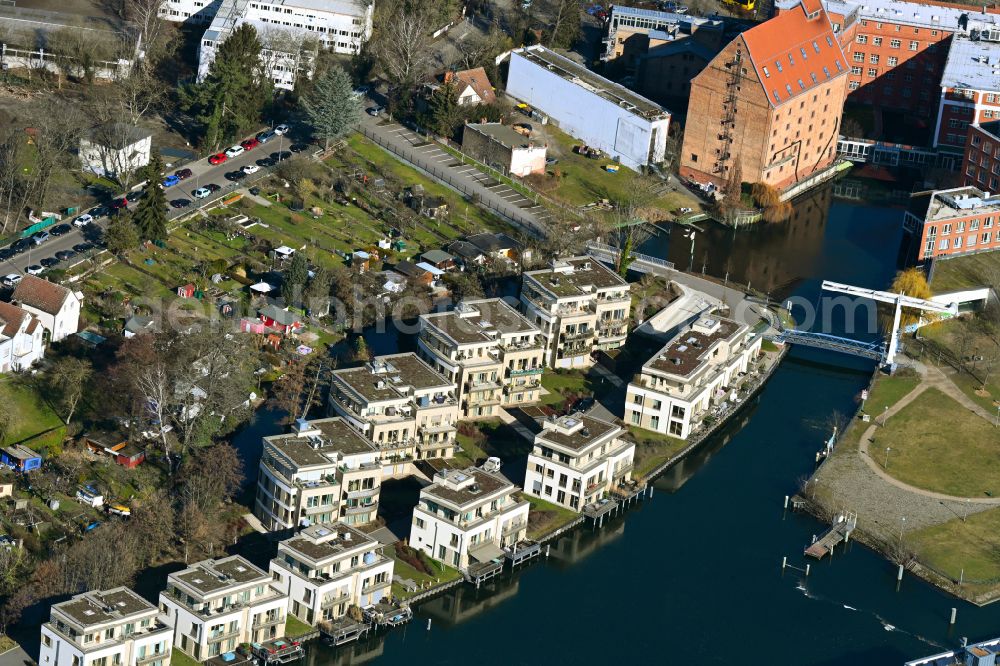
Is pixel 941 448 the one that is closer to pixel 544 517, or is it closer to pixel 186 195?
pixel 544 517

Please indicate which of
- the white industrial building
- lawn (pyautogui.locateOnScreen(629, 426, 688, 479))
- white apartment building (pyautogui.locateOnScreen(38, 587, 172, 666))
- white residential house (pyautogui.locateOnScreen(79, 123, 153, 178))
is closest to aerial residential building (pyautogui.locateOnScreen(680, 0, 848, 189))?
the white industrial building

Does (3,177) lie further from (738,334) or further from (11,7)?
(738,334)

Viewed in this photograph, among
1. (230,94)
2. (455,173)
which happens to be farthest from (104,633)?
(455,173)

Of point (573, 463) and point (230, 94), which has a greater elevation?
point (230, 94)

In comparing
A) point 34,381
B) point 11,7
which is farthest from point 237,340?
point 11,7

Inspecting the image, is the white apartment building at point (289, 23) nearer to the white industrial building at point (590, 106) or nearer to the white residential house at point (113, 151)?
the white industrial building at point (590, 106)

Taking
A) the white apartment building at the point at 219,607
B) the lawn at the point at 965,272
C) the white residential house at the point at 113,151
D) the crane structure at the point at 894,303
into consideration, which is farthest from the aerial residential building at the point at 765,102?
the white apartment building at the point at 219,607

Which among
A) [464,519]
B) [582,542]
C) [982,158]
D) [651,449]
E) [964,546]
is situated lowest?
[582,542]
